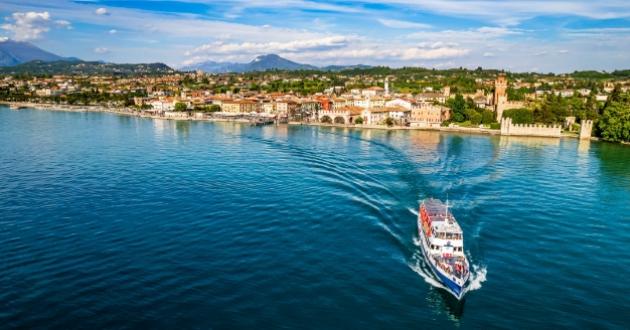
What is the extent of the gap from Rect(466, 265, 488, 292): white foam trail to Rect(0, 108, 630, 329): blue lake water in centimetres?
12

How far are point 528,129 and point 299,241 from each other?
47773mm

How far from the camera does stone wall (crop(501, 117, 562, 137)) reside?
5747 centimetres

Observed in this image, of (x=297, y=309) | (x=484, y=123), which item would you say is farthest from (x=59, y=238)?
(x=484, y=123)

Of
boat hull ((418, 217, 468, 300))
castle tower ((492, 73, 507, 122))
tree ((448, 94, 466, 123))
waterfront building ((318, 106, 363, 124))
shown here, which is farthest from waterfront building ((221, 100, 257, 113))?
boat hull ((418, 217, 468, 300))

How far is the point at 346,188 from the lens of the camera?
29047mm

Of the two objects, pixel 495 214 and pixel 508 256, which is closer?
pixel 508 256

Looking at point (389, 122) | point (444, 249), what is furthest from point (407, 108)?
point (444, 249)

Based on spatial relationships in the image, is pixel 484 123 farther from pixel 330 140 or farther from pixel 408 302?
pixel 408 302

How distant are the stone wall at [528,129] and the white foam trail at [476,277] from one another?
46.1 meters

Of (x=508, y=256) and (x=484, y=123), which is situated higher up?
(x=484, y=123)

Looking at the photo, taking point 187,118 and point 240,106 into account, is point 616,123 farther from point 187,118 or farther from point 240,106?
point 187,118

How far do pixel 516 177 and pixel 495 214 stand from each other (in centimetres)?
1029

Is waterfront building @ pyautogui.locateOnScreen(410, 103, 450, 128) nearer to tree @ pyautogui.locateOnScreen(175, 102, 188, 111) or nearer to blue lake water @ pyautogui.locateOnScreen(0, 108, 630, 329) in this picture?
blue lake water @ pyautogui.locateOnScreen(0, 108, 630, 329)

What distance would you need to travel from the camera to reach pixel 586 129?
55.1 meters
